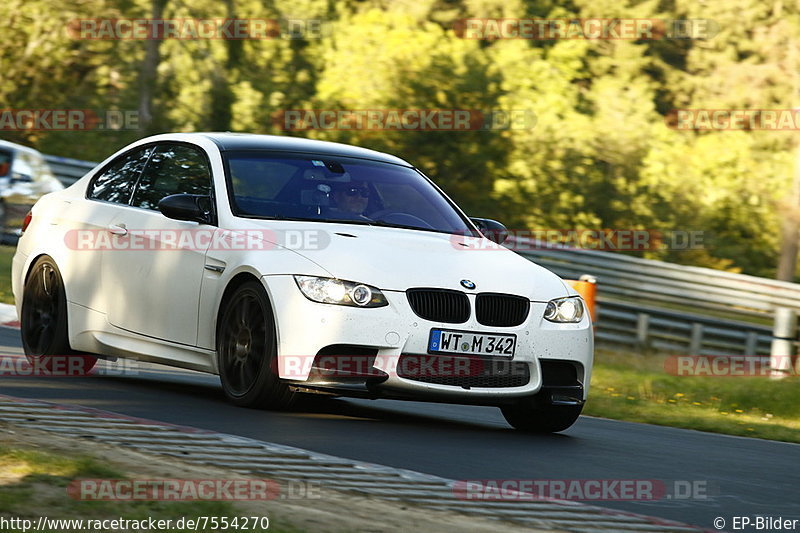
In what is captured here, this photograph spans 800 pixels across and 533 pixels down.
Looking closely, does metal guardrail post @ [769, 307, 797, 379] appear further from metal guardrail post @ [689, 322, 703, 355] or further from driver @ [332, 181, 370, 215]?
driver @ [332, 181, 370, 215]

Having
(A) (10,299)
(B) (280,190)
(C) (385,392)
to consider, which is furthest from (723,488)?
(A) (10,299)

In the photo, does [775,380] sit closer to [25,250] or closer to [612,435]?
[612,435]

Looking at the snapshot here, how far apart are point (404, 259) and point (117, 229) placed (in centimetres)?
223

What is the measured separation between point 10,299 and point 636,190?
799 inches

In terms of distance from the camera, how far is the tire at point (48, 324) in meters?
9.55

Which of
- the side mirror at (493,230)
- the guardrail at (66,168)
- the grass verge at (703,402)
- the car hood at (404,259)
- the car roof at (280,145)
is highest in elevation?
the car roof at (280,145)

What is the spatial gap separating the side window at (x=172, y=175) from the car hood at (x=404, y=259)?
803 millimetres

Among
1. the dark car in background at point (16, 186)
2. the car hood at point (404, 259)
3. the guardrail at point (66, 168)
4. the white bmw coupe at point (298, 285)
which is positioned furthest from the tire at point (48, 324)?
the guardrail at point (66, 168)

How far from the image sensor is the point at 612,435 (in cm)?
884

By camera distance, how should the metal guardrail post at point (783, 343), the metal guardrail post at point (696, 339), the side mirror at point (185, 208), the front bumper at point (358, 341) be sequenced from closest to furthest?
the front bumper at point (358, 341) → the side mirror at point (185, 208) → the metal guardrail post at point (783, 343) → the metal guardrail post at point (696, 339)

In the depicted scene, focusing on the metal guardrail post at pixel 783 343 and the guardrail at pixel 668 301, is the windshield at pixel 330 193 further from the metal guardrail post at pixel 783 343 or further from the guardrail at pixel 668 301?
the guardrail at pixel 668 301

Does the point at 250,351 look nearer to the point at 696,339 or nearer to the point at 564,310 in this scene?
the point at 564,310

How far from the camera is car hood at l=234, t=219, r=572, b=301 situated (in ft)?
25.3

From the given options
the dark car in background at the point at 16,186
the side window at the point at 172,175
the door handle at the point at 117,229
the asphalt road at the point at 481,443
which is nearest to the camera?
the asphalt road at the point at 481,443
